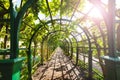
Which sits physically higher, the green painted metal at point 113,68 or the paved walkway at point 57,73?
the green painted metal at point 113,68

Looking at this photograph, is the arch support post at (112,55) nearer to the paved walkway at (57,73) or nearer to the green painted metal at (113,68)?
the green painted metal at (113,68)

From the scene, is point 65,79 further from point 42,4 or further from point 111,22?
point 111,22

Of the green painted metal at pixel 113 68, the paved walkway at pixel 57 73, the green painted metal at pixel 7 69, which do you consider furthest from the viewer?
the paved walkway at pixel 57 73

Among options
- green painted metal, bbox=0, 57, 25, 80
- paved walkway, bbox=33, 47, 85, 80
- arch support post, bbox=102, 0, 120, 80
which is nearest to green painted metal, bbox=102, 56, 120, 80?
arch support post, bbox=102, 0, 120, 80

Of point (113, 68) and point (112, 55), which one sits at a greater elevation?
point (112, 55)

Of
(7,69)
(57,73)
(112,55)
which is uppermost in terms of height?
(112,55)

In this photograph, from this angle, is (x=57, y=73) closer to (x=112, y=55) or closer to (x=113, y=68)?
(x=112, y=55)

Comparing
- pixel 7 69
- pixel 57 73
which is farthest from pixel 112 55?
pixel 57 73

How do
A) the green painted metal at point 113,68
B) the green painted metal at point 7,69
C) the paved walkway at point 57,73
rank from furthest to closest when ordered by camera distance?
the paved walkway at point 57,73, the green painted metal at point 7,69, the green painted metal at point 113,68

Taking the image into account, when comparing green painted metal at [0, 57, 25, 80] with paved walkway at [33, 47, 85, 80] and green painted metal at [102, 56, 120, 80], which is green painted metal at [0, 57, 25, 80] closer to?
green painted metal at [102, 56, 120, 80]

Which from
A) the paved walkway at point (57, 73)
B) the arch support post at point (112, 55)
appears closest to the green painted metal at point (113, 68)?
the arch support post at point (112, 55)

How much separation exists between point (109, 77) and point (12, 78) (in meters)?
1.65

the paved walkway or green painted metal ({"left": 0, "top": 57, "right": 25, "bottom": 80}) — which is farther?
the paved walkway

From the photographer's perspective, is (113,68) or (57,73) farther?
(57,73)
